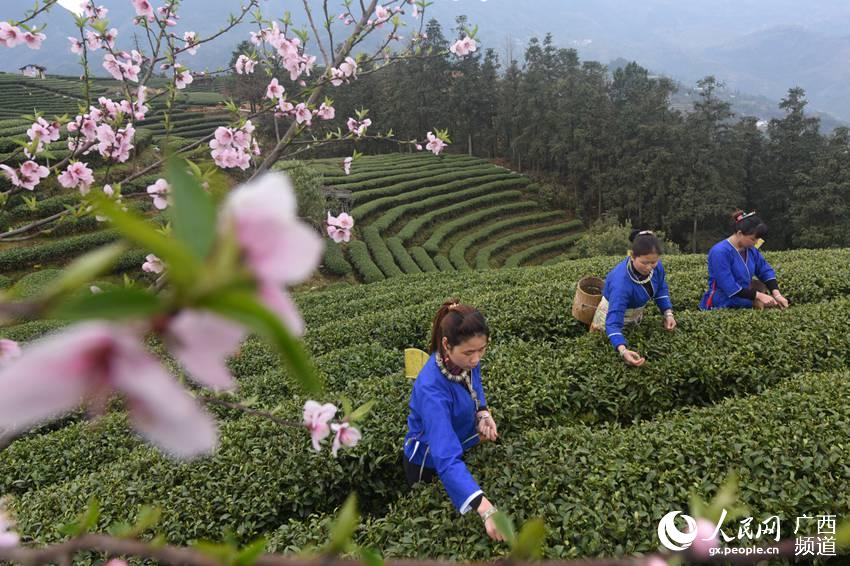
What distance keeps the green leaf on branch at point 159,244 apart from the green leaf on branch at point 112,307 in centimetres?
2

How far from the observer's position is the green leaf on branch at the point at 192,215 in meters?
0.32

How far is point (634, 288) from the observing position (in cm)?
367

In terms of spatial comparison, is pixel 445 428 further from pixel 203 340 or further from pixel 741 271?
pixel 741 271

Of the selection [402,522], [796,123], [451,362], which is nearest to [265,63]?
[451,362]

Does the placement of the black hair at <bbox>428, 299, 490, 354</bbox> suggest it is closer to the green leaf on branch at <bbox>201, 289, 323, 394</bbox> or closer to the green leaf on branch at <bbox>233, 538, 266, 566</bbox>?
the green leaf on branch at <bbox>233, 538, 266, 566</bbox>

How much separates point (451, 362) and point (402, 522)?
91cm

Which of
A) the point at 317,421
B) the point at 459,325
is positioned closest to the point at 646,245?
the point at 459,325

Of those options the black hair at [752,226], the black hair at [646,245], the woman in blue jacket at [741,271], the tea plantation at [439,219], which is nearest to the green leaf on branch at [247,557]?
the black hair at [646,245]

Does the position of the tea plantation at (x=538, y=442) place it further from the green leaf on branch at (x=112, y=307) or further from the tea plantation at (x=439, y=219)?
the tea plantation at (x=439, y=219)

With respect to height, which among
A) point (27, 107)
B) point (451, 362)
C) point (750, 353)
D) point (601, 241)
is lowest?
point (601, 241)

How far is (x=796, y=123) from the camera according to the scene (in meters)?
25.6

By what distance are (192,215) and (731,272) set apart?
15.9ft

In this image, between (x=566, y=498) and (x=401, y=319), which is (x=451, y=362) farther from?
(x=401, y=319)

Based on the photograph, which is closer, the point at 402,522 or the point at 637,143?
the point at 402,522
